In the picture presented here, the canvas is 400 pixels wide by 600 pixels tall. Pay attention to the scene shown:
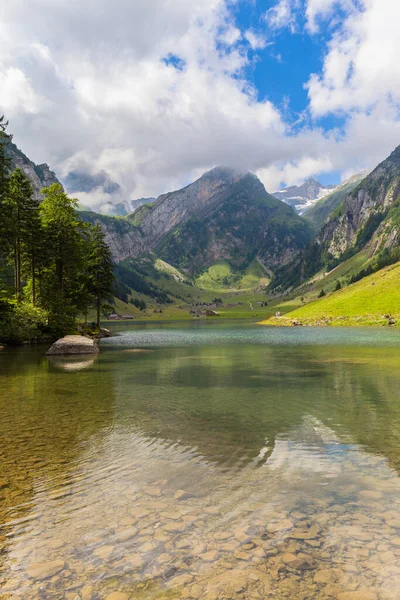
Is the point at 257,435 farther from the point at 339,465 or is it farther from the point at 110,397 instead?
the point at 110,397

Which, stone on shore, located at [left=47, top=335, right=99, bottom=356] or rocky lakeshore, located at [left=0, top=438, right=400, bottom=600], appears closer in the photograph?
rocky lakeshore, located at [left=0, top=438, right=400, bottom=600]

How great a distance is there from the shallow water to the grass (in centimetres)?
11470

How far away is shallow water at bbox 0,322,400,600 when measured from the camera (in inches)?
270

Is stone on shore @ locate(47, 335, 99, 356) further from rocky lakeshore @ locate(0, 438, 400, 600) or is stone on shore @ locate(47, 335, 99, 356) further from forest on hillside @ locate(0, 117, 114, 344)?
rocky lakeshore @ locate(0, 438, 400, 600)

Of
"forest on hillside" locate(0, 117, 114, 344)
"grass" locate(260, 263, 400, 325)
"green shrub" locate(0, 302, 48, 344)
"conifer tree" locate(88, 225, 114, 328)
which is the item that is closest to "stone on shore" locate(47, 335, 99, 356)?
"green shrub" locate(0, 302, 48, 344)

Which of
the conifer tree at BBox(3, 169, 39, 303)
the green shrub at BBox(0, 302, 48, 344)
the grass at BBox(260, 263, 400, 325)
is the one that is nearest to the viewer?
the green shrub at BBox(0, 302, 48, 344)

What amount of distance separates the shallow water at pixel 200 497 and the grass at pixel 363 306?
4516 inches

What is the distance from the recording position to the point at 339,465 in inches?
497

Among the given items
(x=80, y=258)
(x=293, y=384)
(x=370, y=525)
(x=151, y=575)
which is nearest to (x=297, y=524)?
(x=370, y=525)

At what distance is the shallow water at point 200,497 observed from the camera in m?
6.87

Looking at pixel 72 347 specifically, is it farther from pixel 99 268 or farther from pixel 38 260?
pixel 99 268

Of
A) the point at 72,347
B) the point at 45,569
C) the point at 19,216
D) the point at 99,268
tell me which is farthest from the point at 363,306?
the point at 45,569

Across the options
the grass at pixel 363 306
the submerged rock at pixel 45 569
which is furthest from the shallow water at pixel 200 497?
the grass at pixel 363 306

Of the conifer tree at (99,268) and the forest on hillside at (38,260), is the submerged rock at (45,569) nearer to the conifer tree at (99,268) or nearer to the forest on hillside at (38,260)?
the forest on hillside at (38,260)
